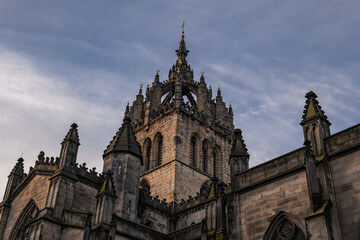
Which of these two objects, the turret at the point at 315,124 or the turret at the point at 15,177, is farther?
the turret at the point at 15,177

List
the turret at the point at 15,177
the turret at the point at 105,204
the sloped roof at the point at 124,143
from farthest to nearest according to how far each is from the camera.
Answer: the turret at the point at 15,177
the sloped roof at the point at 124,143
the turret at the point at 105,204

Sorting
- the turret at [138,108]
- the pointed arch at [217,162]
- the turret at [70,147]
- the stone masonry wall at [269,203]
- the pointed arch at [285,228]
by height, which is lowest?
the pointed arch at [285,228]

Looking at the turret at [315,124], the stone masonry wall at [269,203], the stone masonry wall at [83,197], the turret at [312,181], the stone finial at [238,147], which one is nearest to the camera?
the turret at [312,181]

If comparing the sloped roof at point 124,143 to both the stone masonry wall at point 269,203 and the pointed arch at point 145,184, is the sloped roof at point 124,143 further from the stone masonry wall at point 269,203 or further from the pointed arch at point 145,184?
the stone masonry wall at point 269,203

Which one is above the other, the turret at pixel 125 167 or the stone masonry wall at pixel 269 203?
the turret at pixel 125 167

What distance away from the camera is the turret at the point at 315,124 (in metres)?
16.4

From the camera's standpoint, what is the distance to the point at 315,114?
17.0 m

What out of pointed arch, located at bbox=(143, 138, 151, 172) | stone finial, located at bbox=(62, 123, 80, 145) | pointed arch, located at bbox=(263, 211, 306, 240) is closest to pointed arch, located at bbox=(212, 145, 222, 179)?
pointed arch, located at bbox=(143, 138, 151, 172)

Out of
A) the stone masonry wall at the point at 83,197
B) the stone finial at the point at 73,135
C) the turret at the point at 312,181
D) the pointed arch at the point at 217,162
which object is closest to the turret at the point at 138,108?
the pointed arch at the point at 217,162

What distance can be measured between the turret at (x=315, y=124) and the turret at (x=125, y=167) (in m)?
11.3

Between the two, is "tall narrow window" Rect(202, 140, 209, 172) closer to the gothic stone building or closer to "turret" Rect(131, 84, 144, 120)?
the gothic stone building

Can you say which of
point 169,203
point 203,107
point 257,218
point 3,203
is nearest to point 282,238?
point 257,218

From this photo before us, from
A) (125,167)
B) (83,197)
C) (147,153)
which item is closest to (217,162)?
(147,153)

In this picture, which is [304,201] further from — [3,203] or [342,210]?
[3,203]
